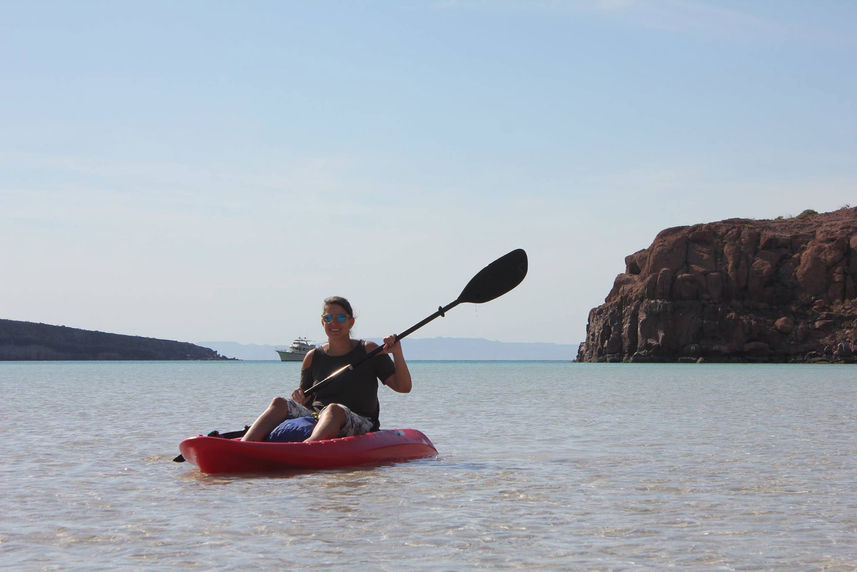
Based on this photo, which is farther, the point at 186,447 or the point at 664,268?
the point at 664,268

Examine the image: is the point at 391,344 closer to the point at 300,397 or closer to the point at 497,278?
the point at 300,397

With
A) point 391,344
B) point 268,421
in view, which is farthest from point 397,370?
point 268,421

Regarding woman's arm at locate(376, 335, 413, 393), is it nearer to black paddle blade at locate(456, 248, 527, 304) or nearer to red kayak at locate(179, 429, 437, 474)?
red kayak at locate(179, 429, 437, 474)

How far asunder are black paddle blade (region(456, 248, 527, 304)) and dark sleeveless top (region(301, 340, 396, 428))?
2356 mm

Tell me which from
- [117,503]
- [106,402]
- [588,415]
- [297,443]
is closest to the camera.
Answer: [117,503]

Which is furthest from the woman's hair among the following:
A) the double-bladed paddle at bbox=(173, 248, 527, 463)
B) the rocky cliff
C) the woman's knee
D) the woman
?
the rocky cliff

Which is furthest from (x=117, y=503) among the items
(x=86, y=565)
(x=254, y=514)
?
(x=86, y=565)

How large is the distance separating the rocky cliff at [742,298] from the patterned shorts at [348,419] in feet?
329

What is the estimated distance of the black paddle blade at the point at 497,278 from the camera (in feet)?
38.5

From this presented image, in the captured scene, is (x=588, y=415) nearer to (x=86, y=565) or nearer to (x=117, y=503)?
(x=117, y=503)

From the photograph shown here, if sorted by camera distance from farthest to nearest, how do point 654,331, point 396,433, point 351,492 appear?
point 654,331 → point 396,433 → point 351,492

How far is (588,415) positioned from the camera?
19.0 meters

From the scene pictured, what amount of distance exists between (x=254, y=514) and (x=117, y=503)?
136 cm

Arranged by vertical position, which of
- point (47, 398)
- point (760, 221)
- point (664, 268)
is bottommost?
point (47, 398)
